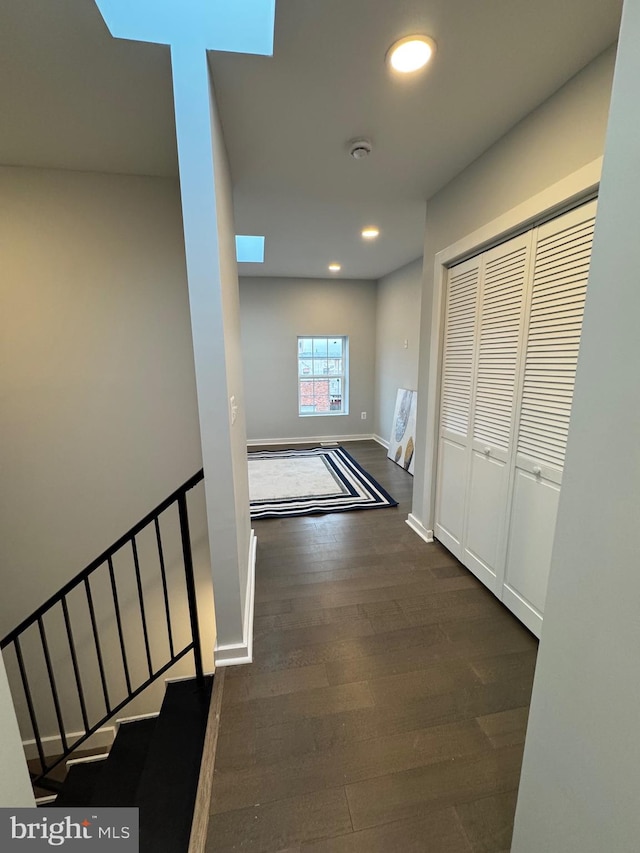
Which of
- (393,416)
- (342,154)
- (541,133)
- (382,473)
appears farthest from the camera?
(393,416)

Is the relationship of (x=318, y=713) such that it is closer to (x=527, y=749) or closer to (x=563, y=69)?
(x=527, y=749)

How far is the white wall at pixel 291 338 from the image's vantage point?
5254mm

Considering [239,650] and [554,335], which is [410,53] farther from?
[239,650]

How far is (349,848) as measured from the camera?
1.02 metres

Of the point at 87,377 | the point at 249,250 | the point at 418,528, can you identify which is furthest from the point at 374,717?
the point at 249,250

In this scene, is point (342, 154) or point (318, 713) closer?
point (318, 713)

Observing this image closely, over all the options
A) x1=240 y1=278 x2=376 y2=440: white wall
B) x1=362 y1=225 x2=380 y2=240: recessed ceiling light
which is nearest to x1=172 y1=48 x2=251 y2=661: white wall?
x1=362 y1=225 x2=380 y2=240: recessed ceiling light

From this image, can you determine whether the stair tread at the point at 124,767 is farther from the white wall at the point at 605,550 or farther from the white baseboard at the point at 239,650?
the white wall at the point at 605,550

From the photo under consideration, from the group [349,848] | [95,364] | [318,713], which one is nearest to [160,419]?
[95,364]

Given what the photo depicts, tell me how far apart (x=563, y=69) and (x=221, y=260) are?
155cm

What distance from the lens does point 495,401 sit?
1.95m

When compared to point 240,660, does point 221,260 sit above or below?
above

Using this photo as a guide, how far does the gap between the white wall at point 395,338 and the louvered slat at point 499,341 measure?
1970 mm

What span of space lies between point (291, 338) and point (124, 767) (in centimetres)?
486
